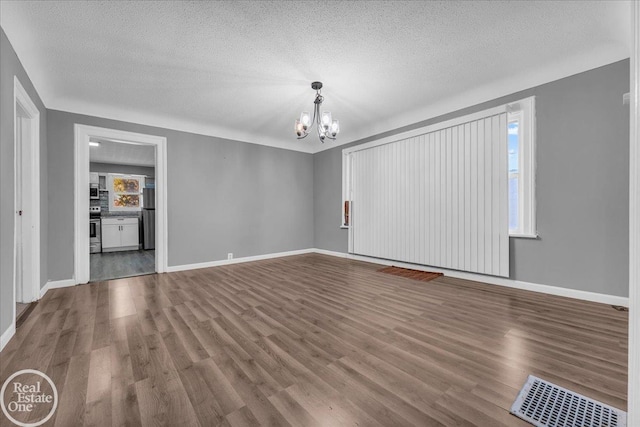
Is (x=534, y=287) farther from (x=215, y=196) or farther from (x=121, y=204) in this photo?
(x=121, y=204)

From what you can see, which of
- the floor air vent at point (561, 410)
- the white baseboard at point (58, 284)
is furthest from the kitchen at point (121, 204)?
the floor air vent at point (561, 410)

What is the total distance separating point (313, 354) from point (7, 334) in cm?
246

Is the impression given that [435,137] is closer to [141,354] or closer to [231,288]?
[231,288]

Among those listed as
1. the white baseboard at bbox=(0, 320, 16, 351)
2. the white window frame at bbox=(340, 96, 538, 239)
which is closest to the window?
the white baseboard at bbox=(0, 320, 16, 351)

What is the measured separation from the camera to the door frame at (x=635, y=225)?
2.94 feet

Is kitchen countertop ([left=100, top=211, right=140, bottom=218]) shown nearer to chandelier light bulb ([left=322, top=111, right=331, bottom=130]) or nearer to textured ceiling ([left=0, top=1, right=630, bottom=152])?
textured ceiling ([left=0, top=1, right=630, bottom=152])

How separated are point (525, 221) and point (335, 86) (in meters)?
3.04

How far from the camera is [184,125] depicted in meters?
4.91

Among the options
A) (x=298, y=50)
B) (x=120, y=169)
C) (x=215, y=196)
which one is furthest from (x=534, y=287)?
(x=120, y=169)

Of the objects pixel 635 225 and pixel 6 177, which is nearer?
pixel 635 225

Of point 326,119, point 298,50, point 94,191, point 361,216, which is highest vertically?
point 298,50

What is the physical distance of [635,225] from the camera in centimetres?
91

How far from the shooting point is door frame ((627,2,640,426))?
2.94 feet

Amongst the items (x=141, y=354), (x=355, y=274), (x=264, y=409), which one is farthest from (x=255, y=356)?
(x=355, y=274)
